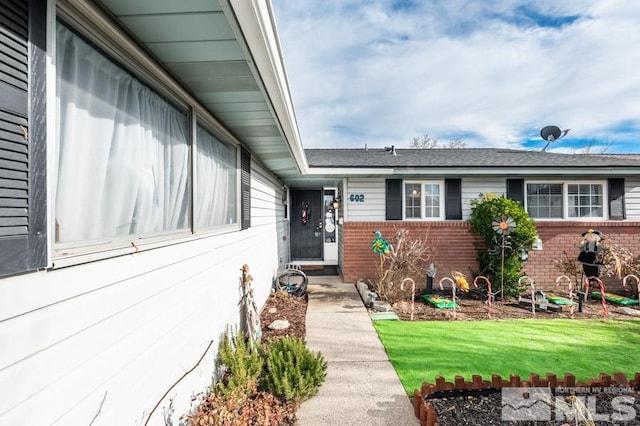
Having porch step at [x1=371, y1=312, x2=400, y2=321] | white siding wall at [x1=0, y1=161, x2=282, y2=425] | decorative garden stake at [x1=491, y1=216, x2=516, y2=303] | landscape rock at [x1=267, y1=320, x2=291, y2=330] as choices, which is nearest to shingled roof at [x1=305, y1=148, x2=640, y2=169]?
decorative garden stake at [x1=491, y1=216, x2=516, y2=303]

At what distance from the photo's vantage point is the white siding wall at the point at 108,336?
1.08 meters

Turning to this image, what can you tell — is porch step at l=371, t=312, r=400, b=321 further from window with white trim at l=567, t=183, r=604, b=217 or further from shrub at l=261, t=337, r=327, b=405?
window with white trim at l=567, t=183, r=604, b=217

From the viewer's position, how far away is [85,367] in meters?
1.36

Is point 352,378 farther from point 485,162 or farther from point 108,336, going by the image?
point 485,162

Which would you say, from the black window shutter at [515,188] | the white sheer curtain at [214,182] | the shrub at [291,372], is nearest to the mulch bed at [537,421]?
the shrub at [291,372]

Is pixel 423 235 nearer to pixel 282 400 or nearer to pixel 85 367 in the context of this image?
pixel 282 400

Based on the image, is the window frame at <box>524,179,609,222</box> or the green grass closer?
the green grass

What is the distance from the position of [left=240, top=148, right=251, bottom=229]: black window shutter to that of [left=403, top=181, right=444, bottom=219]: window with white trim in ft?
14.4

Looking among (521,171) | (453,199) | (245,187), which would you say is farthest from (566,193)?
(245,187)

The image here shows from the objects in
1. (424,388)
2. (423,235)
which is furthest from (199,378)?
(423,235)

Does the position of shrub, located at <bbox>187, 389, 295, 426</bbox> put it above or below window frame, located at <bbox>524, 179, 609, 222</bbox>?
below

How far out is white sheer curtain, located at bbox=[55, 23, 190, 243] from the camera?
1.35 meters

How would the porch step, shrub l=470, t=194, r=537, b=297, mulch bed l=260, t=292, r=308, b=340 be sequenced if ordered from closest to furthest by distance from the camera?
mulch bed l=260, t=292, r=308, b=340, the porch step, shrub l=470, t=194, r=537, b=297

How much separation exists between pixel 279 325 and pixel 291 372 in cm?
179
